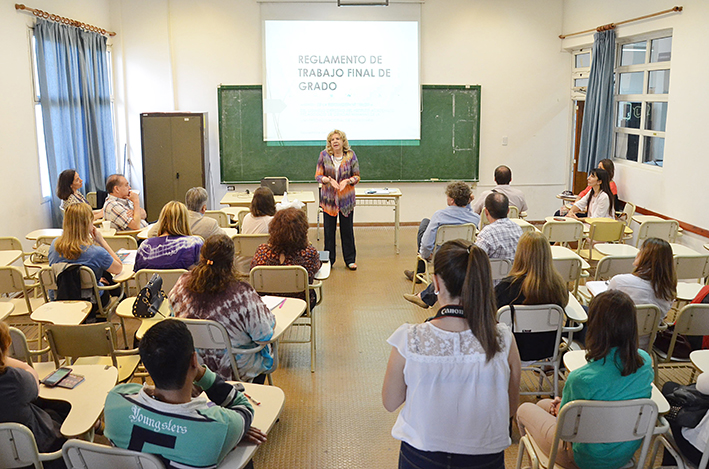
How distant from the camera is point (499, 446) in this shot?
1.91 metres

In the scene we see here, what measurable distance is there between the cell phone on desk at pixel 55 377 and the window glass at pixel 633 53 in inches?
279

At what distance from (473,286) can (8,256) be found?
3.87 m

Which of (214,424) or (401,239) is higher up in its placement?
(214,424)

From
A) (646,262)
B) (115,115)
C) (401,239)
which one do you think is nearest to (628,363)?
(646,262)

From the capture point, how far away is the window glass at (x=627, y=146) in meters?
7.75

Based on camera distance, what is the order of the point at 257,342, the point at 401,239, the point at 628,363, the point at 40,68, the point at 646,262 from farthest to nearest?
the point at 401,239 < the point at 40,68 < the point at 646,262 < the point at 257,342 < the point at 628,363

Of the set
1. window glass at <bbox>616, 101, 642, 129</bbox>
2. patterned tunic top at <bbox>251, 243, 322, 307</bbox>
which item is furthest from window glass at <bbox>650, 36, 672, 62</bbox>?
patterned tunic top at <bbox>251, 243, 322, 307</bbox>

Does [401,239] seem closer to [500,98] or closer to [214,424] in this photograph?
[500,98]

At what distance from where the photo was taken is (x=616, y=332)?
235cm

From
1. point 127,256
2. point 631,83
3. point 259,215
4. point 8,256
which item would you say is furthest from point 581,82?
point 8,256

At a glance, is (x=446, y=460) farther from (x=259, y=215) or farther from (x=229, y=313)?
(x=259, y=215)

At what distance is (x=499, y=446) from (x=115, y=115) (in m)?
8.25

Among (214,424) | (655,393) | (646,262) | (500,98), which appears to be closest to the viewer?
(214,424)

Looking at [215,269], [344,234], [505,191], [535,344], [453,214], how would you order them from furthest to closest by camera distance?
[344,234], [505,191], [453,214], [535,344], [215,269]
